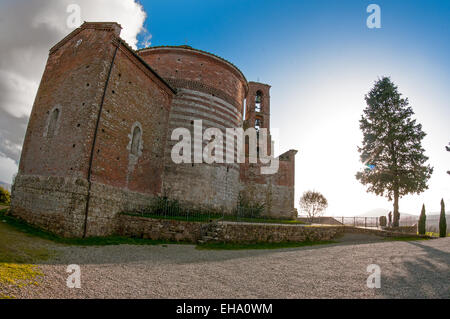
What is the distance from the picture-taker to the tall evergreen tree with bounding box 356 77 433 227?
20.1 metres

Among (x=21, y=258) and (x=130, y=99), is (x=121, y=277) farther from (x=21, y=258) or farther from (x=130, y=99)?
(x=130, y=99)

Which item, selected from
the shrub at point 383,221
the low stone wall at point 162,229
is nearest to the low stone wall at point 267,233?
the low stone wall at point 162,229

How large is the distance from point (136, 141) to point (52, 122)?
4519 millimetres

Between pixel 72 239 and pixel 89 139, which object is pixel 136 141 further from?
pixel 72 239

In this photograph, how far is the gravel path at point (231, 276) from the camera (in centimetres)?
426

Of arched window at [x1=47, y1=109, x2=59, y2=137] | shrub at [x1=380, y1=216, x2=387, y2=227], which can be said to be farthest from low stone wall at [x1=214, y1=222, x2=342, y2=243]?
shrub at [x1=380, y1=216, x2=387, y2=227]

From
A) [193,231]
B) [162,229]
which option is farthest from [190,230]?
[162,229]

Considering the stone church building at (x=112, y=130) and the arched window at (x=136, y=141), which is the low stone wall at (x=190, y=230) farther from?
the arched window at (x=136, y=141)

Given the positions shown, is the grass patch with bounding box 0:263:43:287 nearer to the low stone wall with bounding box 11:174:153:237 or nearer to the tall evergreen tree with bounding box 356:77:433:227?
the low stone wall with bounding box 11:174:153:237

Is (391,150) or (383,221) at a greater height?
(391,150)

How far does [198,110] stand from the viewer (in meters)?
17.0

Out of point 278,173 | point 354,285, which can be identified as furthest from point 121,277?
point 278,173
